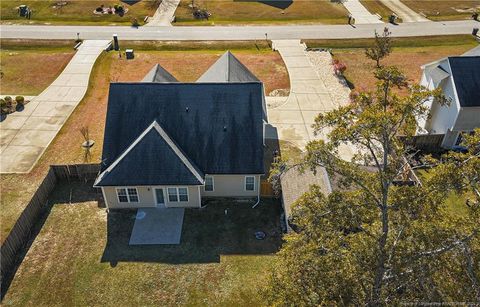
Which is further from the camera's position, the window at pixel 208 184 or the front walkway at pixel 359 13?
the front walkway at pixel 359 13

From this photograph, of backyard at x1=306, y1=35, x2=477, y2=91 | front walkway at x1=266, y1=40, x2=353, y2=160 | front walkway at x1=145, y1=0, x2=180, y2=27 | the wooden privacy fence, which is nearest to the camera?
the wooden privacy fence

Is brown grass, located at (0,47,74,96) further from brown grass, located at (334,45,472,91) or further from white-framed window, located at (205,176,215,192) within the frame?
brown grass, located at (334,45,472,91)

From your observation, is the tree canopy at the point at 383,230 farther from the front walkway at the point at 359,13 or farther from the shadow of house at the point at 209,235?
the front walkway at the point at 359,13

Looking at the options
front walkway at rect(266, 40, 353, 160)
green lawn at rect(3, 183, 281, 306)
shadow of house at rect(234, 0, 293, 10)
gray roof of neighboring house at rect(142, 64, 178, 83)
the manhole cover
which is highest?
gray roof of neighboring house at rect(142, 64, 178, 83)

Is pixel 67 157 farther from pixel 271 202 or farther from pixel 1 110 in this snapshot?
pixel 271 202

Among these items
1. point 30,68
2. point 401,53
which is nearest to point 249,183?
point 401,53

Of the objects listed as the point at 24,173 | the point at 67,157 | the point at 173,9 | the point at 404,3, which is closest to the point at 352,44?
the point at 404,3

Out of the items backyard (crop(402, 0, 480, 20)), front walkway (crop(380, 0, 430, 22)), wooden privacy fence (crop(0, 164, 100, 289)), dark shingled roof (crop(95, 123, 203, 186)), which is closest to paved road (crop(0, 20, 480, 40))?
front walkway (crop(380, 0, 430, 22))

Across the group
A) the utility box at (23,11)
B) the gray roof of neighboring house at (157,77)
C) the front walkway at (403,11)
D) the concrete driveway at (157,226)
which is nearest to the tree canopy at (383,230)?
the concrete driveway at (157,226)
